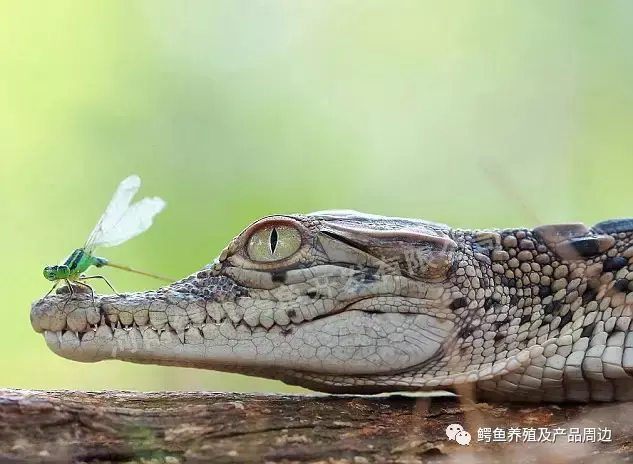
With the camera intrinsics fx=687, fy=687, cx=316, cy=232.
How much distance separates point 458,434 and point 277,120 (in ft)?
18.6

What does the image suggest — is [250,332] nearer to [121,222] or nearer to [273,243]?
[273,243]

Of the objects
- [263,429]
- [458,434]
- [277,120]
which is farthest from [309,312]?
[277,120]

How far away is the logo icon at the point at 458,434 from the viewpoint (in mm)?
2879

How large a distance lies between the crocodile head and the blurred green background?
8.14 ft

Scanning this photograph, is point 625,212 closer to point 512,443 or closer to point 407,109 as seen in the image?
point 407,109

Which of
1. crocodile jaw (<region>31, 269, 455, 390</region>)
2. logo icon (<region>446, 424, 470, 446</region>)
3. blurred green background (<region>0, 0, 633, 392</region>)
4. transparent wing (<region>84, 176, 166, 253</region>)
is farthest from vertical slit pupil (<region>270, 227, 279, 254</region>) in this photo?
blurred green background (<region>0, 0, 633, 392</region>)

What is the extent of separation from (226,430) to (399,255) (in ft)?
3.93

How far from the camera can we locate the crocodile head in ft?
10.3

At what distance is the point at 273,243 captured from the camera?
11.3 feet

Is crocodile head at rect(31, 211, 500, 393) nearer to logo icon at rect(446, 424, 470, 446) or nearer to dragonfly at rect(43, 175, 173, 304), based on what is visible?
logo icon at rect(446, 424, 470, 446)

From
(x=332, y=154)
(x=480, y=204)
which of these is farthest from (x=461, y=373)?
(x=332, y=154)

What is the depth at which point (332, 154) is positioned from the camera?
7.93m

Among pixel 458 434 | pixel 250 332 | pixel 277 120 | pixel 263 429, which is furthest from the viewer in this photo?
pixel 277 120

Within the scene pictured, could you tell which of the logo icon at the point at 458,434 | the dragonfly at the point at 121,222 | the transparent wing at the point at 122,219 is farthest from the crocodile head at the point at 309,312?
the transparent wing at the point at 122,219
